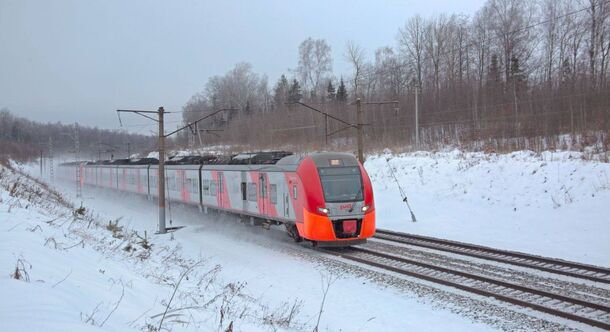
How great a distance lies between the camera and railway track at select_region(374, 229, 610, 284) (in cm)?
1048

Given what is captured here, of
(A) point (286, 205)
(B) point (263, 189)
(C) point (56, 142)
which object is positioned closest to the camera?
(A) point (286, 205)

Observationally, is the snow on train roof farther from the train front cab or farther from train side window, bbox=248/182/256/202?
the train front cab

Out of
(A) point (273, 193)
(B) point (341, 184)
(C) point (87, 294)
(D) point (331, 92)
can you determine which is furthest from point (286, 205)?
(D) point (331, 92)

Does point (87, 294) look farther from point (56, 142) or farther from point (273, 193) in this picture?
point (56, 142)

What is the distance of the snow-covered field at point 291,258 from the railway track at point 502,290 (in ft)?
1.11

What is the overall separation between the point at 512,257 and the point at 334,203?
15.5 ft

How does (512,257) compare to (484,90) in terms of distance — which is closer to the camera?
(512,257)

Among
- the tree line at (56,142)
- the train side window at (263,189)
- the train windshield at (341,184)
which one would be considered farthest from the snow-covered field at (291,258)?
the tree line at (56,142)

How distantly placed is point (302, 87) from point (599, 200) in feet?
169

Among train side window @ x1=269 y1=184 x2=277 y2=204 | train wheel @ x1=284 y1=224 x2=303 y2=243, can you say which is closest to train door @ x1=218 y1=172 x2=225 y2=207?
train side window @ x1=269 y1=184 x2=277 y2=204

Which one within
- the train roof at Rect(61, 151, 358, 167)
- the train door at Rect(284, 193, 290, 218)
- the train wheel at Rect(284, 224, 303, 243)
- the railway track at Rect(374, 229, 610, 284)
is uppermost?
the train roof at Rect(61, 151, 358, 167)

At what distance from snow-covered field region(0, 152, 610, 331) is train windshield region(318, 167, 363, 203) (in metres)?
1.98

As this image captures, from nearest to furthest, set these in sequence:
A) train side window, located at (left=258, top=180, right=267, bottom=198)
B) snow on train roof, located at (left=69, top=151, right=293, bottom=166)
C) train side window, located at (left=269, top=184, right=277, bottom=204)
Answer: train side window, located at (left=269, top=184, right=277, bottom=204)
train side window, located at (left=258, top=180, right=267, bottom=198)
snow on train roof, located at (left=69, top=151, right=293, bottom=166)

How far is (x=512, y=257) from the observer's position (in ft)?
41.1
